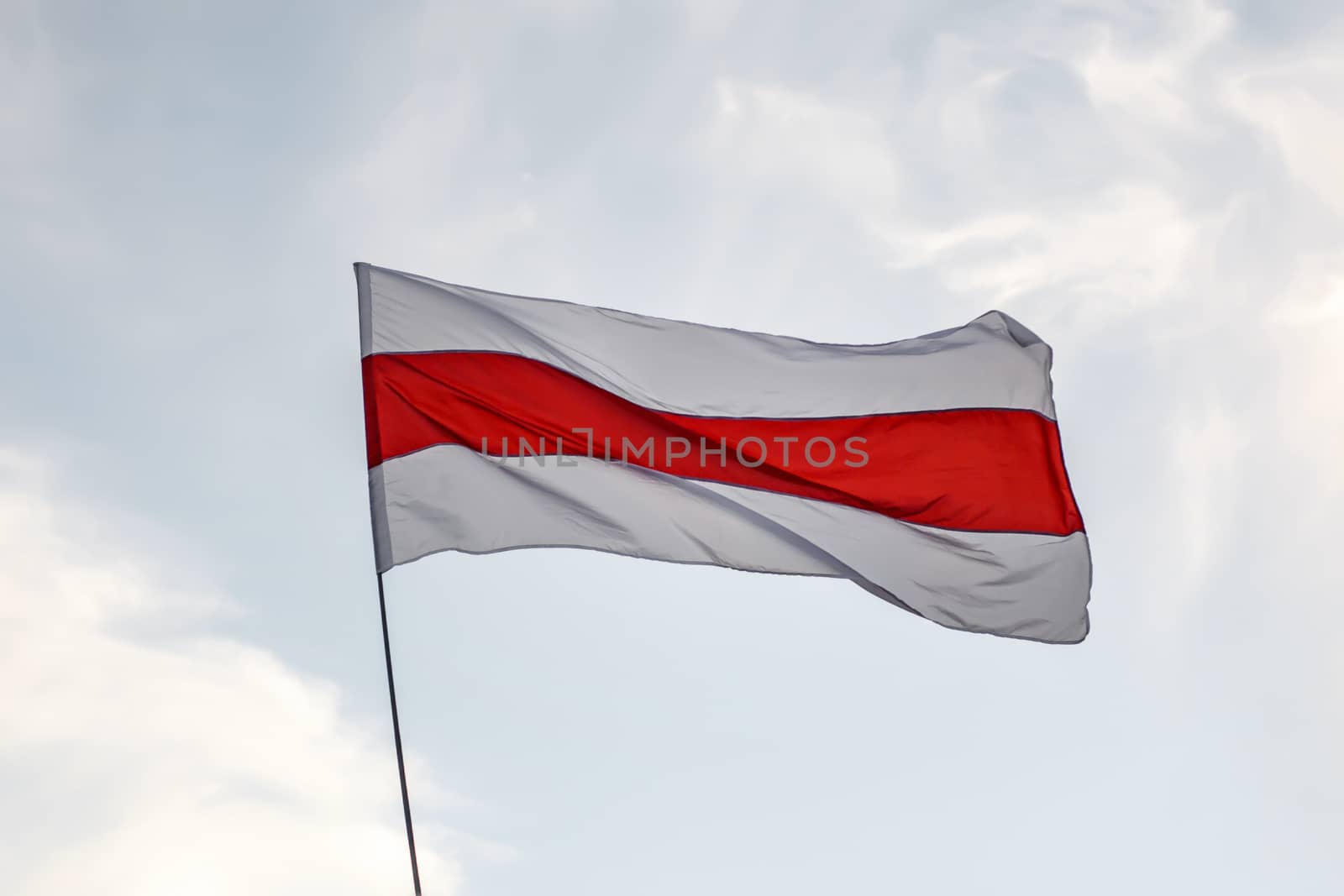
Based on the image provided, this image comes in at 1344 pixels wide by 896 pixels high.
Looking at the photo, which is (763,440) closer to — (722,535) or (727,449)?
(727,449)

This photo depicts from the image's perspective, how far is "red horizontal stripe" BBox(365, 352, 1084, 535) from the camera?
11797 mm

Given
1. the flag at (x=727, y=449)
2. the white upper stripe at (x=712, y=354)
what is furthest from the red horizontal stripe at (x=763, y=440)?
the white upper stripe at (x=712, y=354)

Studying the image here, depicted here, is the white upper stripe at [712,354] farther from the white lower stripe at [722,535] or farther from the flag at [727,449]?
the white lower stripe at [722,535]

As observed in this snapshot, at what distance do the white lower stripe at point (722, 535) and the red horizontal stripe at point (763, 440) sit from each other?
6.1 inches

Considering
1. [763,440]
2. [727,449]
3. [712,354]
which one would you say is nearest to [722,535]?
[727,449]

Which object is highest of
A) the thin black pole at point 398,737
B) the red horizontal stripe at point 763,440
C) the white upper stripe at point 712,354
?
the white upper stripe at point 712,354

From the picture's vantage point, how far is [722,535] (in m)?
12.2

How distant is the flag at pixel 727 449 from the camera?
38.1 ft

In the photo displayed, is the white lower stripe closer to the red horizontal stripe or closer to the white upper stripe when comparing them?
the red horizontal stripe

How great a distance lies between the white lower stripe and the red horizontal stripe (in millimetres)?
154

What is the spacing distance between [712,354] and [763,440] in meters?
0.99

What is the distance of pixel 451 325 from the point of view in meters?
12.3

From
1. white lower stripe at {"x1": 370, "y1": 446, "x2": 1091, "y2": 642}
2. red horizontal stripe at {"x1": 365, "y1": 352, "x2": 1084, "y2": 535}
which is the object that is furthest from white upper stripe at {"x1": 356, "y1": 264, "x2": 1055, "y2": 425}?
white lower stripe at {"x1": 370, "y1": 446, "x2": 1091, "y2": 642}

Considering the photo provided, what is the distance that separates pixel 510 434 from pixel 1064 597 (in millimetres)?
5528
